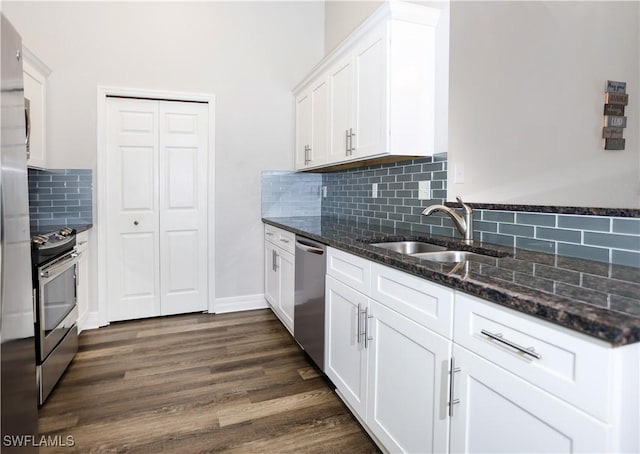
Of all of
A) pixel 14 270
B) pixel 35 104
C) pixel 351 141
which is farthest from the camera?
pixel 35 104

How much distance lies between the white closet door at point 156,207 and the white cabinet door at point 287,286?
0.97 meters

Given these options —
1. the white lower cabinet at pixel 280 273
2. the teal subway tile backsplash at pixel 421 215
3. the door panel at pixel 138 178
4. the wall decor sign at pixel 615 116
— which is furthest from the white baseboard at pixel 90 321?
the wall decor sign at pixel 615 116

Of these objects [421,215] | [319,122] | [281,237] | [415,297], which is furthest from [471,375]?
[319,122]

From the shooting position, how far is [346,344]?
6.24 feet

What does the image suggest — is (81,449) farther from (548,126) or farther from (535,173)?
(548,126)

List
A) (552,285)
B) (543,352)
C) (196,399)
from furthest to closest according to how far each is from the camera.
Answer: (196,399) → (552,285) → (543,352)

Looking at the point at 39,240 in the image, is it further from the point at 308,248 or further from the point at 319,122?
the point at 319,122

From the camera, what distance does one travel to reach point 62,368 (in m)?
2.33

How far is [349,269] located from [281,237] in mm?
1323

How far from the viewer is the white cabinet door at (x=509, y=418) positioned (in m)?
0.79

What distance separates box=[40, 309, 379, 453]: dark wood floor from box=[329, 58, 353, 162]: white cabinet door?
1516mm

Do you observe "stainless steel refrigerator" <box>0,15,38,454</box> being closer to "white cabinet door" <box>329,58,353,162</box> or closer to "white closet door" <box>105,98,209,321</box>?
"white cabinet door" <box>329,58,353,162</box>

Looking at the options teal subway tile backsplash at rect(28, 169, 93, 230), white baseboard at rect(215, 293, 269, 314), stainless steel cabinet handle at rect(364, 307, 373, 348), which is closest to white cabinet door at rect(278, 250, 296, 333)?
white baseboard at rect(215, 293, 269, 314)

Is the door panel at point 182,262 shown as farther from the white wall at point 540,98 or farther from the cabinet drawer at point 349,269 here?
the white wall at point 540,98
